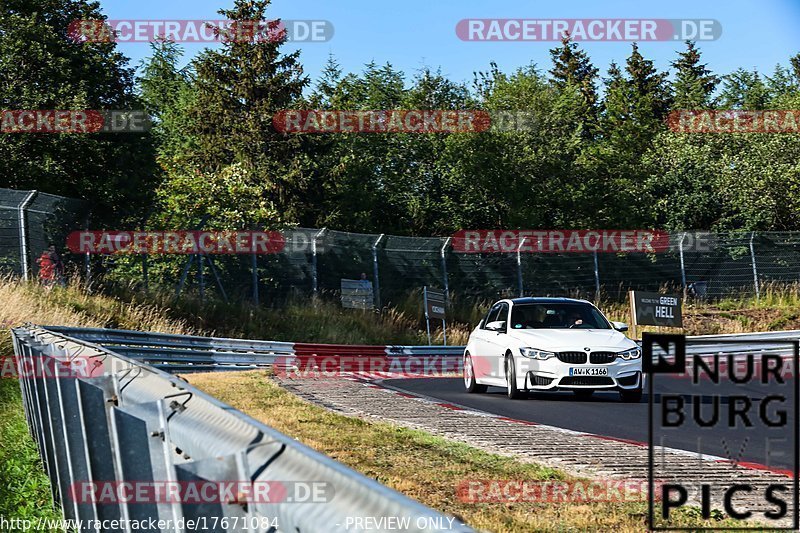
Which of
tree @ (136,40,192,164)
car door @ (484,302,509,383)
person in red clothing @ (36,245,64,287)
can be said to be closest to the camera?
car door @ (484,302,509,383)

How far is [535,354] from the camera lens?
15.7 m

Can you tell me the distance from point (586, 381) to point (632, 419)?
7.30 feet

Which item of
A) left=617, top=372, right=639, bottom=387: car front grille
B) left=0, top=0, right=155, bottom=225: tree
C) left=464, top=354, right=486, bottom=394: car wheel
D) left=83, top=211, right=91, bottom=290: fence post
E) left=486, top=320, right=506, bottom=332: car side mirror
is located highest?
left=0, top=0, right=155, bottom=225: tree

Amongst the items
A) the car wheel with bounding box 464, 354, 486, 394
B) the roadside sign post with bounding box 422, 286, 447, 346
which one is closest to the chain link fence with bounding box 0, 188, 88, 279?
the roadside sign post with bounding box 422, 286, 447, 346

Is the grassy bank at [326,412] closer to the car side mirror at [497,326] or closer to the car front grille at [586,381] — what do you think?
the car side mirror at [497,326]

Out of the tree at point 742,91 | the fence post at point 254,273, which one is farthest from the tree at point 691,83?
the fence post at point 254,273

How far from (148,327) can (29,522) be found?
19356 mm

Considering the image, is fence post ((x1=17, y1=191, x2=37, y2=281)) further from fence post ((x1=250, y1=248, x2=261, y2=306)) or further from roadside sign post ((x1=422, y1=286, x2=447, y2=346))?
roadside sign post ((x1=422, y1=286, x2=447, y2=346))

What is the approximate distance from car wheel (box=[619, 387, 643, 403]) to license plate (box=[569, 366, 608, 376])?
0.51 m

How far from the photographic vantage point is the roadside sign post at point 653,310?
98.5 feet

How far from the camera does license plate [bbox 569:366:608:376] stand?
51.0 ft

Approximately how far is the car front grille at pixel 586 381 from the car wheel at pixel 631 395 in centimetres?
39

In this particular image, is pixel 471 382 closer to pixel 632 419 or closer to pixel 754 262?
pixel 632 419

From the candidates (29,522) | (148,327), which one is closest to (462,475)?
(29,522)
